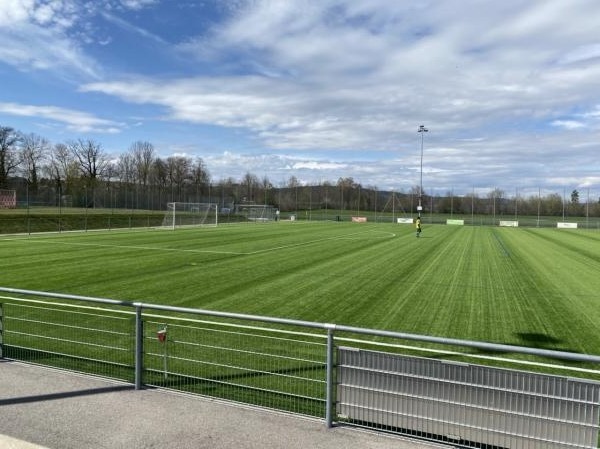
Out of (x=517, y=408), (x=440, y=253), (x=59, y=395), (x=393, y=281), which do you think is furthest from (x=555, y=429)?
(x=440, y=253)

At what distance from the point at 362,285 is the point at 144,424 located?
35.7ft

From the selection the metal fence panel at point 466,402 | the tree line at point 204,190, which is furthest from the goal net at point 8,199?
the metal fence panel at point 466,402

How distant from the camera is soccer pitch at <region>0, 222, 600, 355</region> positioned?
10727 millimetres

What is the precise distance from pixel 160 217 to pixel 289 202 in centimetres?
4448

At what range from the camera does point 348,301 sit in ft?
41.8

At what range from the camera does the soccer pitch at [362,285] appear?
10.7 metres

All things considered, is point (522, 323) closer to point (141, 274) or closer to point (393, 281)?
point (393, 281)

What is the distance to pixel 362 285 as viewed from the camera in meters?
15.2

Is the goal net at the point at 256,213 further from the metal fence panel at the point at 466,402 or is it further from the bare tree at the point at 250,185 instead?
the metal fence panel at the point at 466,402

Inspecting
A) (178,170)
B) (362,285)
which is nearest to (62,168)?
(178,170)

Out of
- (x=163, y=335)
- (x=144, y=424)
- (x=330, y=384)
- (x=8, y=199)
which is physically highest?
(x=8, y=199)

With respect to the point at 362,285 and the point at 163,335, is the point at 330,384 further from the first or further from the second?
the point at 362,285

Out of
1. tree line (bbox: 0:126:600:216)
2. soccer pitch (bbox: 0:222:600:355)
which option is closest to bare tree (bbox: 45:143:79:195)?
tree line (bbox: 0:126:600:216)

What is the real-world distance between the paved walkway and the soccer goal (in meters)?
47.8
